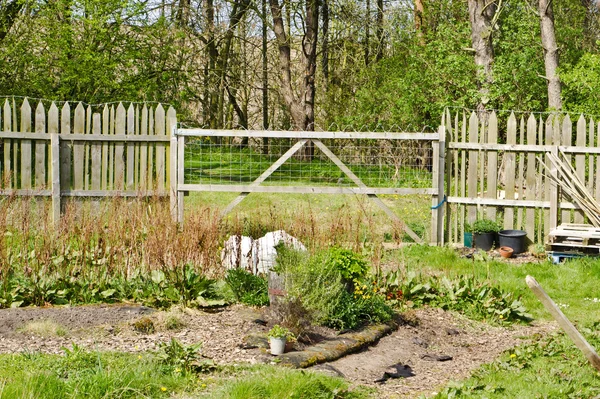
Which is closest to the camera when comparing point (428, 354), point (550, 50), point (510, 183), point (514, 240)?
point (428, 354)

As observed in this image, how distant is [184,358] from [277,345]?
0.72 m

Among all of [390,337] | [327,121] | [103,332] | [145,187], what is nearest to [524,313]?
[390,337]

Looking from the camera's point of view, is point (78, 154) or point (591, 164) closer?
point (591, 164)

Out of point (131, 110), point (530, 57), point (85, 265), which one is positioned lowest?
point (85, 265)

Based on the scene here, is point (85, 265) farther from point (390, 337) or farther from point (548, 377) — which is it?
point (548, 377)

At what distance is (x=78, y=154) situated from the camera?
37.3 ft

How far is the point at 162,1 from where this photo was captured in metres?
21.0

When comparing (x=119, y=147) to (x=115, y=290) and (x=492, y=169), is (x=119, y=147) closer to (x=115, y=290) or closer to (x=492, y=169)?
(x=115, y=290)

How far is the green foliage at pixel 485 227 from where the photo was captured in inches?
436

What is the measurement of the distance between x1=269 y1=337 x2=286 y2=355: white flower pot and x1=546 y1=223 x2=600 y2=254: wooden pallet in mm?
5526

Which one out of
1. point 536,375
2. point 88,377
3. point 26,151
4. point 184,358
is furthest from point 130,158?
point 536,375

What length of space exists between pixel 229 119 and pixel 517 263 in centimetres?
1587

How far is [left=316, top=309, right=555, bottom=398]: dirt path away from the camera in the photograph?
18.4 feet

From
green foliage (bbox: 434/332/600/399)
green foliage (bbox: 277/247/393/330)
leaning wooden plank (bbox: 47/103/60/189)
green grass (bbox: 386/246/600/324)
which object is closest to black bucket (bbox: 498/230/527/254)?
green grass (bbox: 386/246/600/324)
